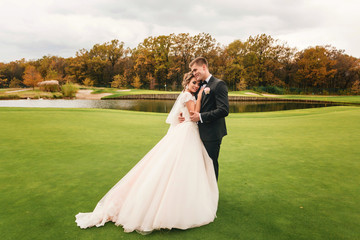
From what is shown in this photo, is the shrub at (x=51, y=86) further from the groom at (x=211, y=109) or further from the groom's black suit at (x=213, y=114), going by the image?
the groom's black suit at (x=213, y=114)

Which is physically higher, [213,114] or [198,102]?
[198,102]

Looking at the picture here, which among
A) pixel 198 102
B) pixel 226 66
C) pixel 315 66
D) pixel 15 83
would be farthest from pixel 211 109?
pixel 15 83

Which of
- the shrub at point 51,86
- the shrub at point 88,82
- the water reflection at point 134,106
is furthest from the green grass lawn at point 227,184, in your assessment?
the shrub at point 88,82

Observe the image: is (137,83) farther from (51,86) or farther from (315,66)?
(315,66)

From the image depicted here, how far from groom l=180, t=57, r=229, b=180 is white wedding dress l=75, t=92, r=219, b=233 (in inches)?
5.1

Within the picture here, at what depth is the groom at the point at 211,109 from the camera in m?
3.36

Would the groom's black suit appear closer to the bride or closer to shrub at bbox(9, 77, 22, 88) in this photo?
the bride

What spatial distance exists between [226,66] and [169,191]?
66.2 m

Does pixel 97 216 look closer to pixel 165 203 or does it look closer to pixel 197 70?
pixel 165 203

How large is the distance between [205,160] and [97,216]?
1749 millimetres

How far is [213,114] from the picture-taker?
10.9 ft

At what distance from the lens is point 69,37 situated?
287 feet

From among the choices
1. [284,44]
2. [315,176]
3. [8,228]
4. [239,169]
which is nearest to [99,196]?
[8,228]

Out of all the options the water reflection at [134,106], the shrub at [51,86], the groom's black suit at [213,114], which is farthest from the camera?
the shrub at [51,86]
